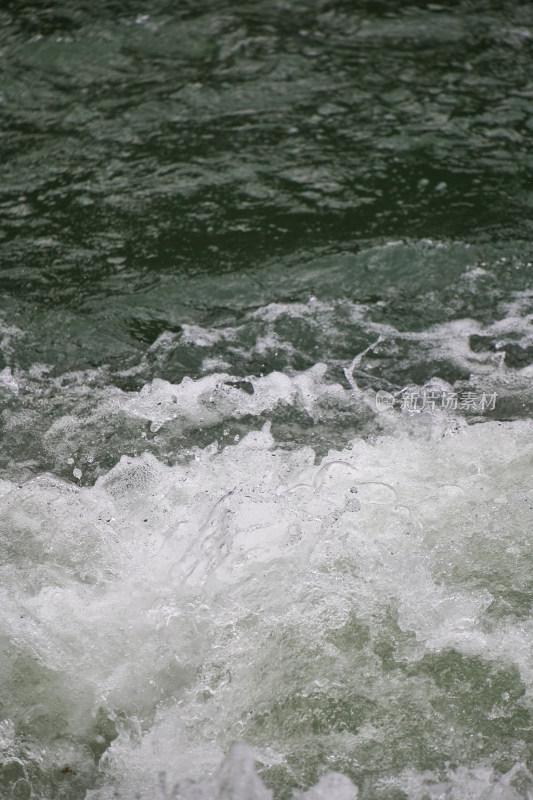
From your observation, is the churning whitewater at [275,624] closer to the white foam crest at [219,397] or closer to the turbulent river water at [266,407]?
the turbulent river water at [266,407]

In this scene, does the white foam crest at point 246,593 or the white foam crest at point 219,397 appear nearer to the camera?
the white foam crest at point 246,593

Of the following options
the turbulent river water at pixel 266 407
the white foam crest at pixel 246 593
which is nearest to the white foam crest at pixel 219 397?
the turbulent river water at pixel 266 407

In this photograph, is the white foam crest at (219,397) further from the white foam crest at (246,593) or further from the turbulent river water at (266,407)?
the white foam crest at (246,593)

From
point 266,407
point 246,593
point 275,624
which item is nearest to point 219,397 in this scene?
point 266,407

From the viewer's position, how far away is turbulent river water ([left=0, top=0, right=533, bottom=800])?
222 cm

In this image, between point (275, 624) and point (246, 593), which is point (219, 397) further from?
point (275, 624)

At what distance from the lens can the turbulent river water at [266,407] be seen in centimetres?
222

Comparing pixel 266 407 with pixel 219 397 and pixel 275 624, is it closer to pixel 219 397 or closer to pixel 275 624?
pixel 219 397

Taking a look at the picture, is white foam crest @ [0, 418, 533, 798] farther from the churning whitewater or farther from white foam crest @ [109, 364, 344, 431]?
white foam crest @ [109, 364, 344, 431]

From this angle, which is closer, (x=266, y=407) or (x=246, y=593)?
(x=246, y=593)

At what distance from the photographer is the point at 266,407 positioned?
319cm

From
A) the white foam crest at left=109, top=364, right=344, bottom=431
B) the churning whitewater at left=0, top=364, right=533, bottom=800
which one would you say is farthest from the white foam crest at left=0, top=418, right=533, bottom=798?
the white foam crest at left=109, top=364, right=344, bottom=431

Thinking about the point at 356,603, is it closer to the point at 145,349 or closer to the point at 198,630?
the point at 198,630

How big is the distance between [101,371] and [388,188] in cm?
182
